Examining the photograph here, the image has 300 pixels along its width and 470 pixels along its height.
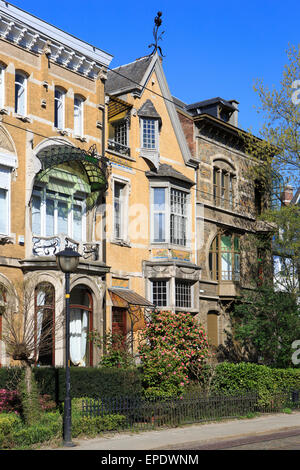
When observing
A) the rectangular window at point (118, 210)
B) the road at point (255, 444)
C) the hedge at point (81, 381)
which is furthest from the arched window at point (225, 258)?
the road at point (255, 444)

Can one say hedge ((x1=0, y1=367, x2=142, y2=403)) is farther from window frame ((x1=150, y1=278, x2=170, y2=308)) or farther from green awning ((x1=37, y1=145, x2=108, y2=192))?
window frame ((x1=150, y1=278, x2=170, y2=308))

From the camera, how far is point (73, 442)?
1588 centimetres

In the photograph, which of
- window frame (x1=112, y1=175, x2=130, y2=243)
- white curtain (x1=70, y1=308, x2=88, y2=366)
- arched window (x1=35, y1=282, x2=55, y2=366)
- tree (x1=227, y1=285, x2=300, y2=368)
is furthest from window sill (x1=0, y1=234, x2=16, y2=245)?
tree (x1=227, y1=285, x2=300, y2=368)

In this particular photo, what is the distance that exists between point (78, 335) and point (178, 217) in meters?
7.95

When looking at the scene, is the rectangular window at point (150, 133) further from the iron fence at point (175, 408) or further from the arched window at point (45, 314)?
the iron fence at point (175, 408)

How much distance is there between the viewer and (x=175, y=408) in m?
19.5

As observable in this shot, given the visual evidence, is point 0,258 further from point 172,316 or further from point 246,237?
point 246,237

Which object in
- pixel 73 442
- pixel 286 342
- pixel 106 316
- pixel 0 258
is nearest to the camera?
Answer: pixel 73 442

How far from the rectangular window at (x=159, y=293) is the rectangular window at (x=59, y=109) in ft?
26.3

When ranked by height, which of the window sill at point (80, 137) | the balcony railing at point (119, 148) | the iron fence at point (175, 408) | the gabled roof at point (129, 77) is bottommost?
the iron fence at point (175, 408)

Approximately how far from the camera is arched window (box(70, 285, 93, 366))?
77.4ft

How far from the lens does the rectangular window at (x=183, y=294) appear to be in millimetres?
28487

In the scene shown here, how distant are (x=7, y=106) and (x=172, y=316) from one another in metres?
9.27
